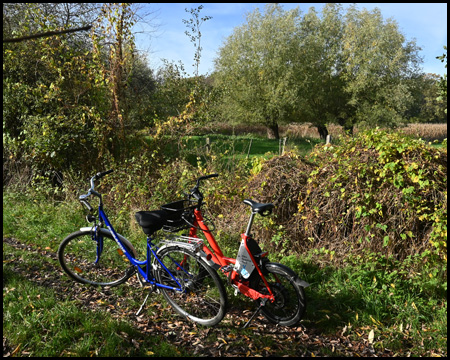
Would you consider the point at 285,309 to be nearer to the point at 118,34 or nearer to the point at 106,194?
the point at 106,194

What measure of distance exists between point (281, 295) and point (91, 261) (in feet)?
9.05

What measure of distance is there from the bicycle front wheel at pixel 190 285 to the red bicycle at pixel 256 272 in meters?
0.17

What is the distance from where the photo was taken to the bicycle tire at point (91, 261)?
442cm

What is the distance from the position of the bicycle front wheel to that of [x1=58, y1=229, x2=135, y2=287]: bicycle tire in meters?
0.54

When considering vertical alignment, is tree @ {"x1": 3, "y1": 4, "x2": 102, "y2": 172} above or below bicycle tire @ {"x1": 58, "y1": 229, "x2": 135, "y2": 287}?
above

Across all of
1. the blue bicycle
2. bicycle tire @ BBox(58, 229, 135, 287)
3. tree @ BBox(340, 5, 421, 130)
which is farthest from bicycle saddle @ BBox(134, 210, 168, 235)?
tree @ BBox(340, 5, 421, 130)

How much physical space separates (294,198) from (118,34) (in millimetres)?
5133

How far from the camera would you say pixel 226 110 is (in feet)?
87.6

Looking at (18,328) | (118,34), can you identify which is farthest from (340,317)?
(118,34)

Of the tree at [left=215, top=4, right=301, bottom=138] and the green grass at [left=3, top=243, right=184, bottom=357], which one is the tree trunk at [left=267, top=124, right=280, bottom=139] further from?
the green grass at [left=3, top=243, right=184, bottom=357]

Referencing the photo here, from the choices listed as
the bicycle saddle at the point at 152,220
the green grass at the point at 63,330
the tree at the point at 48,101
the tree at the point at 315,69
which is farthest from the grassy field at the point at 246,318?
the tree at the point at 315,69

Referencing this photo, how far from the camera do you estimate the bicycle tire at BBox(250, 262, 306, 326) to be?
11.8 feet

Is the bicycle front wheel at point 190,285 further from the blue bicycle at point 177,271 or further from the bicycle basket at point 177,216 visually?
the bicycle basket at point 177,216

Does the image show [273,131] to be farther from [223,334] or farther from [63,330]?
[63,330]
